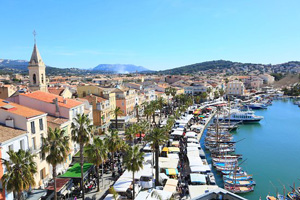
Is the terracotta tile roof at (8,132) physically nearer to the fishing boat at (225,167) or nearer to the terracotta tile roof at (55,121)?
the terracotta tile roof at (55,121)

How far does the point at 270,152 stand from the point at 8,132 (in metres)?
48.4

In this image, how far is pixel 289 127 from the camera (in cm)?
7675

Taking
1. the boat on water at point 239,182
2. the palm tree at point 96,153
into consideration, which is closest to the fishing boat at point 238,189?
the boat on water at point 239,182

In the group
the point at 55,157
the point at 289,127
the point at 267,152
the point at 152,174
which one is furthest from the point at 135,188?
the point at 289,127

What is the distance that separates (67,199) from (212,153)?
27980 mm

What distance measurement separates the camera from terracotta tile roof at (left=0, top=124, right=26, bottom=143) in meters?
21.2

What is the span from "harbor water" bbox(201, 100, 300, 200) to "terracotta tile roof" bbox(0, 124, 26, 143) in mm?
26277

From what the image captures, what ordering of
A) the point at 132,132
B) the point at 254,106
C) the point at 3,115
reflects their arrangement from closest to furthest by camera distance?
the point at 3,115, the point at 132,132, the point at 254,106

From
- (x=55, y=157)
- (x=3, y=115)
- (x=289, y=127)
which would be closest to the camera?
(x=55, y=157)

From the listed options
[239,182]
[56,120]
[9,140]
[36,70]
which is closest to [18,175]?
[9,140]

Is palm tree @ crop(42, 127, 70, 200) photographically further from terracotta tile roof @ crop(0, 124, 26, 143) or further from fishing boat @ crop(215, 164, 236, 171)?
fishing boat @ crop(215, 164, 236, 171)

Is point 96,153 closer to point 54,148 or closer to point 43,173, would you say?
point 54,148

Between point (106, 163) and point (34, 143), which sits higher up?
point (34, 143)

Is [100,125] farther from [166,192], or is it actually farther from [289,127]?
[289,127]
